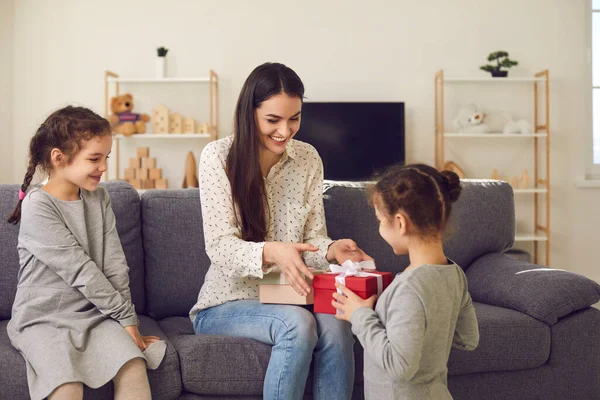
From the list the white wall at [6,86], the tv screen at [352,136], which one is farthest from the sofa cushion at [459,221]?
the white wall at [6,86]

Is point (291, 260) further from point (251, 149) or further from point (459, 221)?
point (459, 221)

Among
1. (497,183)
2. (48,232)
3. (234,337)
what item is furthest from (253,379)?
(497,183)

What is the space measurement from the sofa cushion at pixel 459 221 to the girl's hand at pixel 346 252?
0.46m

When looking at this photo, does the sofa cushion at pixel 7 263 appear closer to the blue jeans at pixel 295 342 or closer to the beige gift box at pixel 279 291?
the blue jeans at pixel 295 342

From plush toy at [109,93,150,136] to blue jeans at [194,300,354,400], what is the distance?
331cm

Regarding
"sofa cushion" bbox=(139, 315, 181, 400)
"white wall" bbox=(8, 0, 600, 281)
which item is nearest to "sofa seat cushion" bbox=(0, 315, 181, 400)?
"sofa cushion" bbox=(139, 315, 181, 400)

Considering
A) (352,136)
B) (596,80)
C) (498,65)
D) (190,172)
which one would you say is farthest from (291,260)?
(596,80)

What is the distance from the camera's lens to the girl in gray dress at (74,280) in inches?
64.7

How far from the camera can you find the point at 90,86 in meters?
5.17

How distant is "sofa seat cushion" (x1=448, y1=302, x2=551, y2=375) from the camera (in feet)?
6.58

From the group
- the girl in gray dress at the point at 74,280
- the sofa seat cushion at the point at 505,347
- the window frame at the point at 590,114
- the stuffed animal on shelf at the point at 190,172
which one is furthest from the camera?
the window frame at the point at 590,114

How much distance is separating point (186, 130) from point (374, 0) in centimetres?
174

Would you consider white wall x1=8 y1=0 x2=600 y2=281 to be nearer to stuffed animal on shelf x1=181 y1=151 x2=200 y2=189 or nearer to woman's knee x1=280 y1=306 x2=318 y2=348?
stuffed animal on shelf x1=181 y1=151 x2=200 y2=189

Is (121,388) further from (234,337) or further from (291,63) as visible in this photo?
(291,63)
